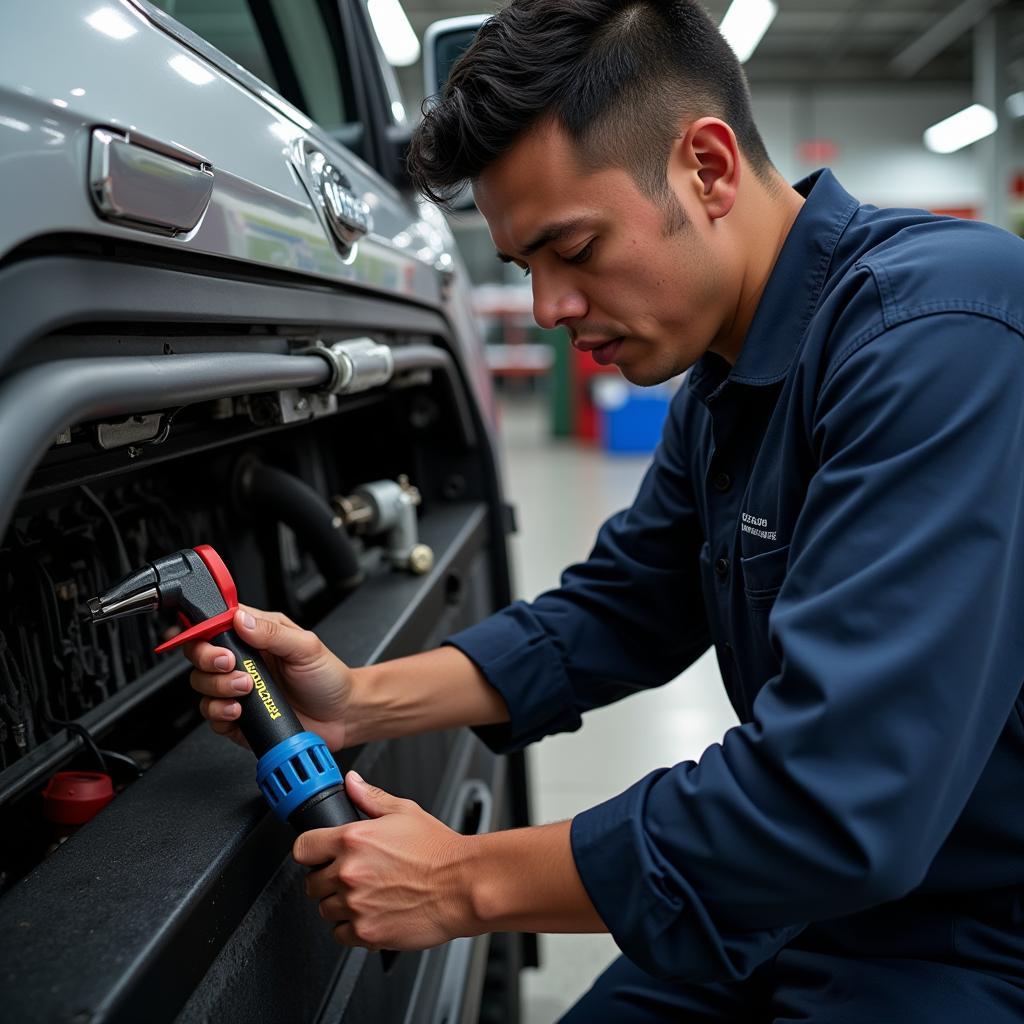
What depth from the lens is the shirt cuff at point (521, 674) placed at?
1.13 meters

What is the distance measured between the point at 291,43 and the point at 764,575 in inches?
54.6

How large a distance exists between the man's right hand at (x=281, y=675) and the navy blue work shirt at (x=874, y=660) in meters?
0.30

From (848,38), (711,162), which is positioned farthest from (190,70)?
(848,38)

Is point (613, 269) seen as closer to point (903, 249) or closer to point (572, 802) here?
point (903, 249)

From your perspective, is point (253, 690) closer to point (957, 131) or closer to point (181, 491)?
point (181, 491)

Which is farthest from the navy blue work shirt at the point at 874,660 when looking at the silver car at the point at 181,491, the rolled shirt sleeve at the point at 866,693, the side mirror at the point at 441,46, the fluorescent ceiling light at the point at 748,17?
the fluorescent ceiling light at the point at 748,17

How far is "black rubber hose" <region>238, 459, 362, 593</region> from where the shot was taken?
1181mm

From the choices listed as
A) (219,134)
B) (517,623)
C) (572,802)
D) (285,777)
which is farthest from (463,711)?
(572,802)

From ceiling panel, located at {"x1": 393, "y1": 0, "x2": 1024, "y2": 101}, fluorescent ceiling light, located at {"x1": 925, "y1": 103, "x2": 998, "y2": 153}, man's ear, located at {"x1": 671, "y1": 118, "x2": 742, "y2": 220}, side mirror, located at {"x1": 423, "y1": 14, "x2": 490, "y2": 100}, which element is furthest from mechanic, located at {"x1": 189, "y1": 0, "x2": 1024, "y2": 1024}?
fluorescent ceiling light, located at {"x1": 925, "y1": 103, "x2": 998, "y2": 153}

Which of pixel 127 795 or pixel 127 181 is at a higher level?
pixel 127 181

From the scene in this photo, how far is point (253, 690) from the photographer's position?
83cm

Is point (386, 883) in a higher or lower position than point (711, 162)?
lower

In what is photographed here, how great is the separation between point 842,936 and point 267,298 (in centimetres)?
75

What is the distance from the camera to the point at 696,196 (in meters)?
0.90
